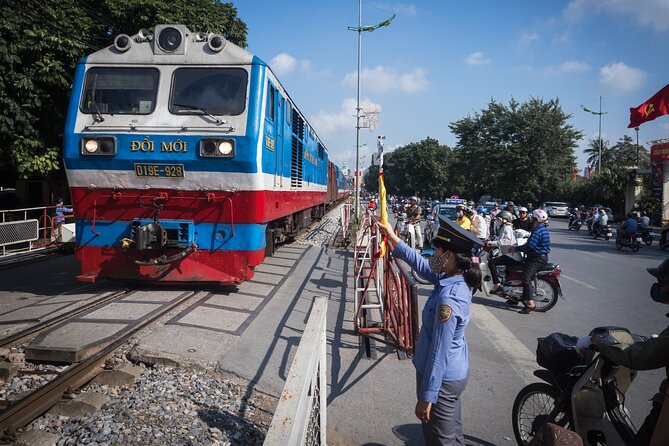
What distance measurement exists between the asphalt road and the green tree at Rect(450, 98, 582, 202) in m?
23.9

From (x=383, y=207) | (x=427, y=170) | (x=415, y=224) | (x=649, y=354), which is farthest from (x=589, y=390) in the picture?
(x=427, y=170)

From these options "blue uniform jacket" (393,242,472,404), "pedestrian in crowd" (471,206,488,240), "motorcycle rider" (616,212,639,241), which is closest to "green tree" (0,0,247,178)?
"pedestrian in crowd" (471,206,488,240)

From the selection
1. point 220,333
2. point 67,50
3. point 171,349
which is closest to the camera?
point 171,349

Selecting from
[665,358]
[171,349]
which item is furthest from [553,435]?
[171,349]

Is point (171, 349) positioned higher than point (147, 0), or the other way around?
Answer: point (147, 0)

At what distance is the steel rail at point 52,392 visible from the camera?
3174mm

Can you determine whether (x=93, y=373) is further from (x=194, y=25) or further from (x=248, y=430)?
(x=194, y=25)

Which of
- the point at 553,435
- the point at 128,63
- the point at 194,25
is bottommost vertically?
the point at 553,435

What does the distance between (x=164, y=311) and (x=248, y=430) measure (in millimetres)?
2833

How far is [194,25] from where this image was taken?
14.3 metres

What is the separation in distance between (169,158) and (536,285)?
21.0 ft

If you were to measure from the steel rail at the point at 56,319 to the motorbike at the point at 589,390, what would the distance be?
5.05 metres

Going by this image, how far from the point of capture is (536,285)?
7688mm

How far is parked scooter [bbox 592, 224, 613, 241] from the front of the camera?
2103cm
